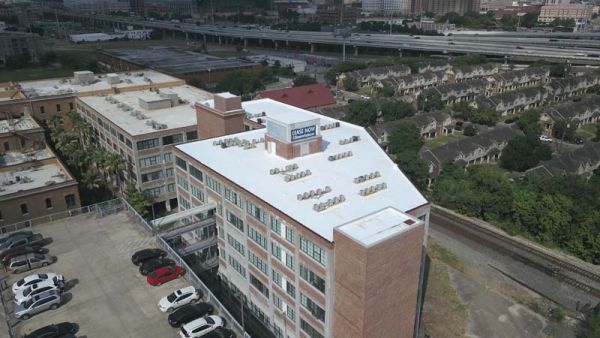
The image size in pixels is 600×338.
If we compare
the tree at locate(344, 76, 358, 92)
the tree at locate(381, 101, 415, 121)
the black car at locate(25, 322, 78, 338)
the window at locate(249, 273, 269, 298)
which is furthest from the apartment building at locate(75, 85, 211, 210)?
the tree at locate(344, 76, 358, 92)

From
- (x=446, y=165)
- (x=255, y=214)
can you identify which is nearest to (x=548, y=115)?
(x=446, y=165)

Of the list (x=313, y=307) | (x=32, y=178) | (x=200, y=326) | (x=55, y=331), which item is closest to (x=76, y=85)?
(x=32, y=178)

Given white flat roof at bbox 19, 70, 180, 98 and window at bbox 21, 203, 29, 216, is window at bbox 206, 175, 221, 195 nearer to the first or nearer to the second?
window at bbox 21, 203, 29, 216

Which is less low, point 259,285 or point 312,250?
point 312,250

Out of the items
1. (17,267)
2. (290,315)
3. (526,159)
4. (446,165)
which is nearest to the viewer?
(17,267)

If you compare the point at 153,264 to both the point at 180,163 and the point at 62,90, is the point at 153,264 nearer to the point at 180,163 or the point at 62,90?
the point at 180,163

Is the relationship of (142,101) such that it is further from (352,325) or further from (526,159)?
(526,159)
